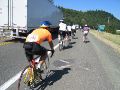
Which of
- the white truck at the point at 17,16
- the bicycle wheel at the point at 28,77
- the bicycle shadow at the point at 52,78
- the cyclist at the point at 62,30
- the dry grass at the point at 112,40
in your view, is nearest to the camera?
the bicycle wheel at the point at 28,77

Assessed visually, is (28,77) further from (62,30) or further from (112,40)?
(112,40)

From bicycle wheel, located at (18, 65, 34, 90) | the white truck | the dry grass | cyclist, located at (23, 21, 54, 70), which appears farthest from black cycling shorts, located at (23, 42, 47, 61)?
the dry grass

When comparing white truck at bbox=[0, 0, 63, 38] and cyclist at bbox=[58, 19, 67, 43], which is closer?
cyclist at bbox=[58, 19, 67, 43]

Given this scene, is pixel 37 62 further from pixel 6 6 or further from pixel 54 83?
pixel 6 6

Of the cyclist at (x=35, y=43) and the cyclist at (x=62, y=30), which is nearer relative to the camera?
the cyclist at (x=35, y=43)

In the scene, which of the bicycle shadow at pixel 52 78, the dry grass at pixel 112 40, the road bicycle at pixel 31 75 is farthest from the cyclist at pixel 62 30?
the road bicycle at pixel 31 75

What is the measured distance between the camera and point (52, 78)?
10.0m

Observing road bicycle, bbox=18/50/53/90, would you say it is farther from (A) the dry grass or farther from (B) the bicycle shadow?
(A) the dry grass

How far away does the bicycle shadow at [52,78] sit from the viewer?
28.8ft

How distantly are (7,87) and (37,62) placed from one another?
1.09 m

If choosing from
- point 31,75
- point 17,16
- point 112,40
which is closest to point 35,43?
point 31,75

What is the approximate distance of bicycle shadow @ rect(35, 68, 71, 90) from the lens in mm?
8775

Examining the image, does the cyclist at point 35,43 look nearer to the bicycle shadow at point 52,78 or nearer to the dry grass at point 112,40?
the bicycle shadow at point 52,78

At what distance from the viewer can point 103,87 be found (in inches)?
361
